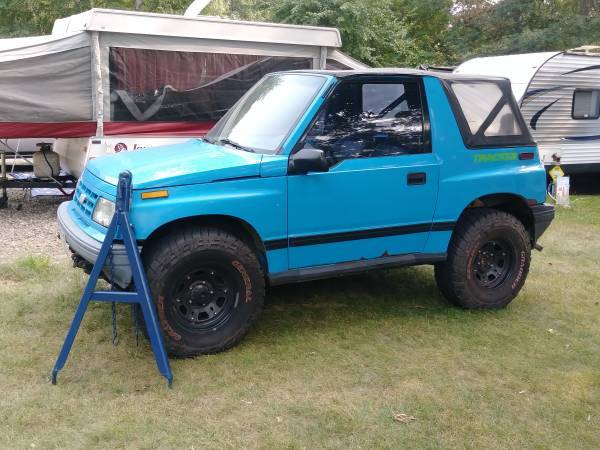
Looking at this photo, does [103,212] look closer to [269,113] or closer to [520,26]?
[269,113]

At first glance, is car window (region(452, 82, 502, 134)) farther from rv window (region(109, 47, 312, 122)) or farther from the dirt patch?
rv window (region(109, 47, 312, 122))

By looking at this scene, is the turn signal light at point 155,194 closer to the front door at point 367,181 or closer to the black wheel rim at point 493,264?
the front door at point 367,181

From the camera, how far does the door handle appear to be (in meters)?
4.93

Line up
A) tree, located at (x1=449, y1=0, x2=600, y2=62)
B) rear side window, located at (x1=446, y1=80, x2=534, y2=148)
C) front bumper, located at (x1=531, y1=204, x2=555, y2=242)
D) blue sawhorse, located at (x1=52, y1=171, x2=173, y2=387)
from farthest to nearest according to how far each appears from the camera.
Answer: tree, located at (x1=449, y1=0, x2=600, y2=62) → front bumper, located at (x1=531, y1=204, x2=555, y2=242) → rear side window, located at (x1=446, y1=80, x2=534, y2=148) → blue sawhorse, located at (x1=52, y1=171, x2=173, y2=387)

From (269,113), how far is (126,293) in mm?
1782

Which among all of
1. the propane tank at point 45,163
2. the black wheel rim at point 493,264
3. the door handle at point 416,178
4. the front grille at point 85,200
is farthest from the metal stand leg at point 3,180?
the black wheel rim at point 493,264

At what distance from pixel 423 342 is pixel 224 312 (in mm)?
1502

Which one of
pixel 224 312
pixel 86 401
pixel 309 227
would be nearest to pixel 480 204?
pixel 309 227

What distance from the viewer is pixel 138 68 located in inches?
355

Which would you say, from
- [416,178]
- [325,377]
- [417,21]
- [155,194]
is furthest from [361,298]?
[417,21]

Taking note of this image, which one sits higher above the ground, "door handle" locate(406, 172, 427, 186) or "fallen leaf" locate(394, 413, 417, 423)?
"door handle" locate(406, 172, 427, 186)

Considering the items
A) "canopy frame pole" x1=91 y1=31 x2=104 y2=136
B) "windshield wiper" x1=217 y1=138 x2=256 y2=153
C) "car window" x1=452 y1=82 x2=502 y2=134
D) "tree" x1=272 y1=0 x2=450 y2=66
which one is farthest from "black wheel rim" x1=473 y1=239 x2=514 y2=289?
"tree" x1=272 y1=0 x2=450 y2=66

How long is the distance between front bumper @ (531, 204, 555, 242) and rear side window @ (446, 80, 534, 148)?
56cm

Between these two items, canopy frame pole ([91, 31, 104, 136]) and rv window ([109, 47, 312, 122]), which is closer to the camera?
canopy frame pole ([91, 31, 104, 136])
